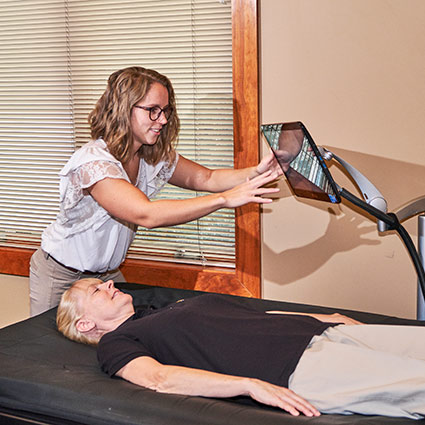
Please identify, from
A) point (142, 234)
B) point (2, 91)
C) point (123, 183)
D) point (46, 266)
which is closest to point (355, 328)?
point (123, 183)

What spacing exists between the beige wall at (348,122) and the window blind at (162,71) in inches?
10.0

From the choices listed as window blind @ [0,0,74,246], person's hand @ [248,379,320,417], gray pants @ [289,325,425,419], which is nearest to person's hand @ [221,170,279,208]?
gray pants @ [289,325,425,419]

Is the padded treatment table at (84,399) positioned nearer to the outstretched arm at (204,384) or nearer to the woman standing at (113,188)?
the outstretched arm at (204,384)

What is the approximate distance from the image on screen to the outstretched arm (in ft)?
2.03

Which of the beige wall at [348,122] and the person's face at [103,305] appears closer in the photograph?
the person's face at [103,305]

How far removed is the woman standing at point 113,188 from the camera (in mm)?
2141

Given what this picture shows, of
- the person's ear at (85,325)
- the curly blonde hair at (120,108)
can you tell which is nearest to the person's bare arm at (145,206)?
the curly blonde hair at (120,108)

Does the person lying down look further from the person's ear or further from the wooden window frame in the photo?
the wooden window frame

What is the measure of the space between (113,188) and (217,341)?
678 millimetres

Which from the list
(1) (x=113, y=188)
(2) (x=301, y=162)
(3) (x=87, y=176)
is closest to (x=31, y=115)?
(3) (x=87, y=176)

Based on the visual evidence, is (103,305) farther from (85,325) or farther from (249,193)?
(249,193)

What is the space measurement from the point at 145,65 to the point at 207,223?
864 mm

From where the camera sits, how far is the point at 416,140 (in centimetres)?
251

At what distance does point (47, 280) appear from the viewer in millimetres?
2438
